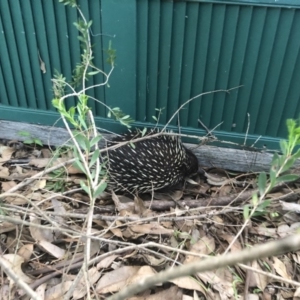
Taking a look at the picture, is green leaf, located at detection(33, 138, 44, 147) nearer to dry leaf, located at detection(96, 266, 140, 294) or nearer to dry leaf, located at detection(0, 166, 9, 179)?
dry leaf, located at detection(0, 166, 9, 179)

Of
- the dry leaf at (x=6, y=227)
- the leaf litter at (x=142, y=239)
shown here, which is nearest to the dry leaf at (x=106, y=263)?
the leaf litter at (x=142, y=239)

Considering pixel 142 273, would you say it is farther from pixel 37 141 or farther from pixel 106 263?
pixel 37 141

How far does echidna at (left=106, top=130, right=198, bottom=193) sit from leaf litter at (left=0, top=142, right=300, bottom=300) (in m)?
0.08

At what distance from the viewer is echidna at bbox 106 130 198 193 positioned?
5.98 ft

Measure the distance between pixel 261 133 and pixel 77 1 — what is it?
3.33 ft

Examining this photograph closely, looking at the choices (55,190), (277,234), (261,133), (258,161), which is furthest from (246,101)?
(55,190)

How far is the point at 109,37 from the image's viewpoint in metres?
1.63

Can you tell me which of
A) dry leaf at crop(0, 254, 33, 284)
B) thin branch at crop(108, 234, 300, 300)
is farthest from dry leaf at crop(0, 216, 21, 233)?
thin branch at crop(108, 234, 300, 300)

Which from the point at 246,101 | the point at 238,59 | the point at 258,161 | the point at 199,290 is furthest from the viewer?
the point at 258,161

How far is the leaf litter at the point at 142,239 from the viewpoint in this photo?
138 cm

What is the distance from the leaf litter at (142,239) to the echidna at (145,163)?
81 mm

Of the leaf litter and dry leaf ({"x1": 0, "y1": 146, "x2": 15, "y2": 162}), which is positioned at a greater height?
dry leaf ({"x1": 0, "y1": 146, "x2": 15, "y2": 162})

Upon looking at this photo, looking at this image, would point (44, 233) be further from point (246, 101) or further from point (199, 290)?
point (246, 101)

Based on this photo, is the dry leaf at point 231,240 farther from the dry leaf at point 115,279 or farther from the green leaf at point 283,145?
the green leaf at point 283,145
